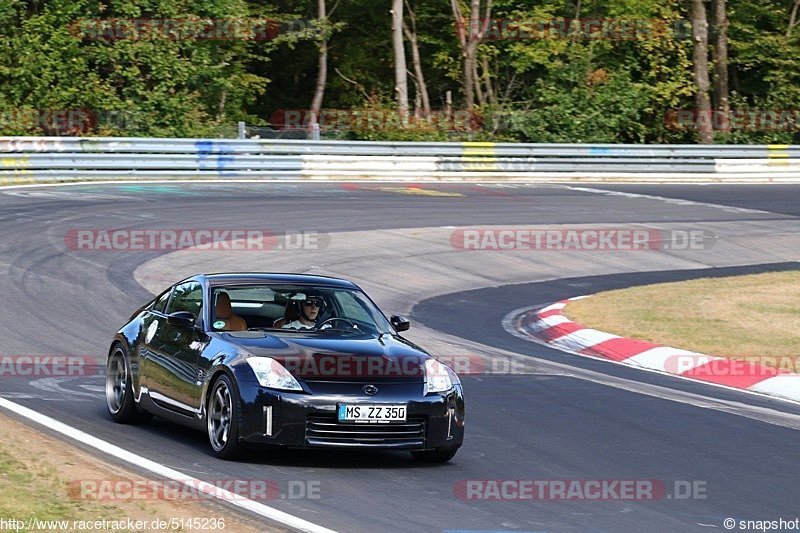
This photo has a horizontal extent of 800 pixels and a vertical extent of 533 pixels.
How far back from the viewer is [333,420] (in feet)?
26.9

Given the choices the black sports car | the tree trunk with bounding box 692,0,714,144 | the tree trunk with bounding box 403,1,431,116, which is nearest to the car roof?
the black sports car

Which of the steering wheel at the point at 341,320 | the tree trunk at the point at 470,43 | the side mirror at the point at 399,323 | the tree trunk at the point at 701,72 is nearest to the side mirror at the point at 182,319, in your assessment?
the steering wheel at the point at 341,320

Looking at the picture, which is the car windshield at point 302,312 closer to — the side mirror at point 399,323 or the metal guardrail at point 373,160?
the side mirror at point 399,323

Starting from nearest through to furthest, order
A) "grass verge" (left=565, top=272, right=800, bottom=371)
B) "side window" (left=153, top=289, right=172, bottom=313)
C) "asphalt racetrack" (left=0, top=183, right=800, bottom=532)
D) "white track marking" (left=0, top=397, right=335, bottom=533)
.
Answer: "white track marking" (left=0, top=397, right=335, bottom=533)
"asphalt racetrack" (left=0, top=183, right=800, bottom=532)
"side window" (left=153, top=289, right=172, bottom=313)
"grass verge" (left=565, top=272, right=800, bottom=371)

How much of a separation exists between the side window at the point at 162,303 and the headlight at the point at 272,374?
6.22ft

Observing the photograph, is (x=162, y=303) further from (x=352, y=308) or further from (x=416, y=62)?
(x=416, y=62)

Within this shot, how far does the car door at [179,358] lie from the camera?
8.95 meters

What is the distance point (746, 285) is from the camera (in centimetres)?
1950

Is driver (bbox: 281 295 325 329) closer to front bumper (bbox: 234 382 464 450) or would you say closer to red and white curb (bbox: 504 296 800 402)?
front bumper (bbox: 234 382 464 450)

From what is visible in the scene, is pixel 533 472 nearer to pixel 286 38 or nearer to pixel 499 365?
pixel 499 365

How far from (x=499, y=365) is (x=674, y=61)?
34.0 metres

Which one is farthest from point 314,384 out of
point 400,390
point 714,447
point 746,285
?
point 746,285

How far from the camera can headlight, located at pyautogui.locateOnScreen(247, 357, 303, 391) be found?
823 cm

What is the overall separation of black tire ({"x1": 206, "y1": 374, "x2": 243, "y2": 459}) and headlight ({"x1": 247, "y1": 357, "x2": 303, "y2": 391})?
0.59ft
